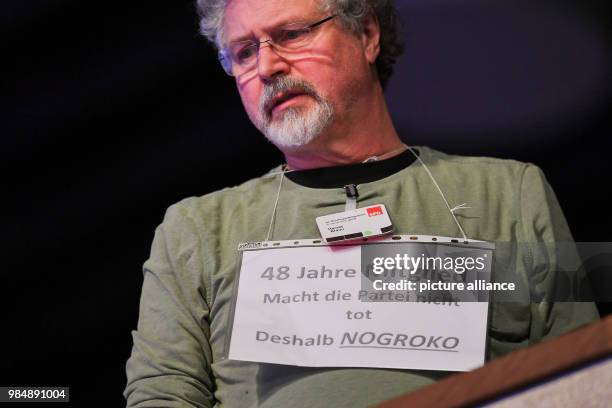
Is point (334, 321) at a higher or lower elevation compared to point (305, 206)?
lower

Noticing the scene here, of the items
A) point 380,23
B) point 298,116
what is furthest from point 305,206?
point 380,23

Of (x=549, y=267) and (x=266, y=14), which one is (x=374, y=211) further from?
(x=266, y=14)

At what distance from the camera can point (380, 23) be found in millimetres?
2178

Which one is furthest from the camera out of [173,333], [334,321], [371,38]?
[371,38]

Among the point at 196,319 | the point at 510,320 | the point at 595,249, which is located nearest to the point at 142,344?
the point at 196,319

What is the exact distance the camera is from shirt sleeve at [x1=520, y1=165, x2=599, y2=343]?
5.45 feet

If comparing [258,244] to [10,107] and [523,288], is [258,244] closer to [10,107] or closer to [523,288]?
[523,288]

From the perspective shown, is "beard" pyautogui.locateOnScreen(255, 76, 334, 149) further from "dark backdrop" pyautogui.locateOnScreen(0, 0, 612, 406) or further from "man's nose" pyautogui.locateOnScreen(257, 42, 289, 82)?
"dark backdrop" pyautogui.locateOnScreen(0, 0, 612, 406)

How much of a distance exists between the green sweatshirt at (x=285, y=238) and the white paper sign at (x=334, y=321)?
0.12 ft

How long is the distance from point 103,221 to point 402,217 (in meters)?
0.89

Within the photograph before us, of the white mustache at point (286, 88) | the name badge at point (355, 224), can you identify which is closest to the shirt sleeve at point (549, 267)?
the name badge at point (355, 224)

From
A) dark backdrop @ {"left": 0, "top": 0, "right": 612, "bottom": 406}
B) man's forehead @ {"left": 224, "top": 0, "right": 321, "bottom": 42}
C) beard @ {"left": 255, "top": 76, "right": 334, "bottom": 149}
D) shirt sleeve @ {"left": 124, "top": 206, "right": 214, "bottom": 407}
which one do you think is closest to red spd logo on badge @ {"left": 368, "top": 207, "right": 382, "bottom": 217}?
beard @ {"left": 255, "top": 76, "right": 334, "bottom": 149}

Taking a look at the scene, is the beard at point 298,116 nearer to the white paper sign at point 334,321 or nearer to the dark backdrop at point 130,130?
the white paper sign at point 334,321

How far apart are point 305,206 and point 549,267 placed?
57 centimetres
